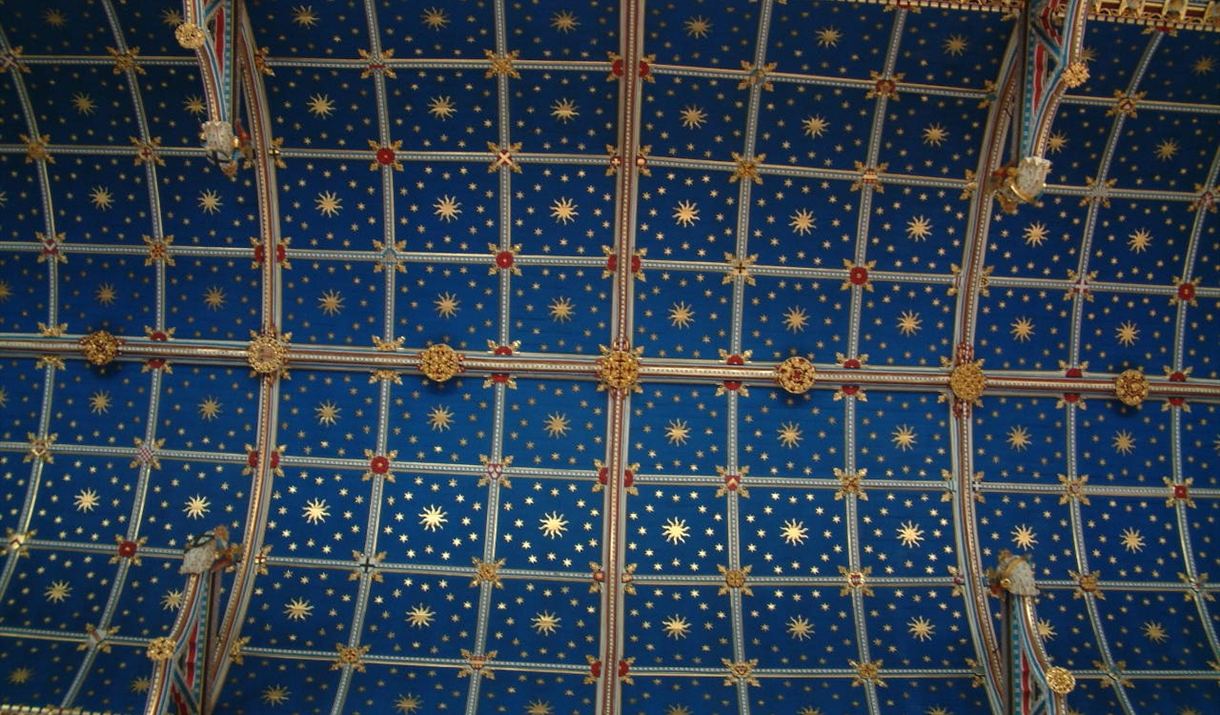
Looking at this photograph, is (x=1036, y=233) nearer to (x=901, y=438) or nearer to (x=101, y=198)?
(x=901, y=438)

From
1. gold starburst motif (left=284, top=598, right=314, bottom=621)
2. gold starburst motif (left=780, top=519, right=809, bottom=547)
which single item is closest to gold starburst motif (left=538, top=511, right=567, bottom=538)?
gold starburst motif (left=780, top=519, right=809, bottom=547)

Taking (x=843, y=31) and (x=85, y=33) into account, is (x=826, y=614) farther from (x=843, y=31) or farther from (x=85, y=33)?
(x=85, y=33)

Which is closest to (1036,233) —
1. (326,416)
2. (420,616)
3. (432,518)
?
(432,518)

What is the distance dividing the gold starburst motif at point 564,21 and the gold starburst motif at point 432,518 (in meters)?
8.96

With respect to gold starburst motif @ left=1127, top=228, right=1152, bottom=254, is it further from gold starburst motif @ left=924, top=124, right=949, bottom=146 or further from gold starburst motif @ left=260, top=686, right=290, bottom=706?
gold starburst motif @ left=260, top=686, right=290, bottom=706

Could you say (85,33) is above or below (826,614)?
above

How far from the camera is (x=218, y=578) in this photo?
14812 millimetres

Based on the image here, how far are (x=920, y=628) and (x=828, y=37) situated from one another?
1077 cm

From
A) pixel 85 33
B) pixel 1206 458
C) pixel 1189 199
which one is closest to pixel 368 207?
pixel 85 33

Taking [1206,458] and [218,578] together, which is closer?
[218,578]

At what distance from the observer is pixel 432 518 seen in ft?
53.3

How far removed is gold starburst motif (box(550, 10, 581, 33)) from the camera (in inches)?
567

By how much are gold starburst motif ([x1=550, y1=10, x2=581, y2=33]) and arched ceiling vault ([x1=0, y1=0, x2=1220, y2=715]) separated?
41.7 inches

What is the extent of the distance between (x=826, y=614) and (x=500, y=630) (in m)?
6.08
